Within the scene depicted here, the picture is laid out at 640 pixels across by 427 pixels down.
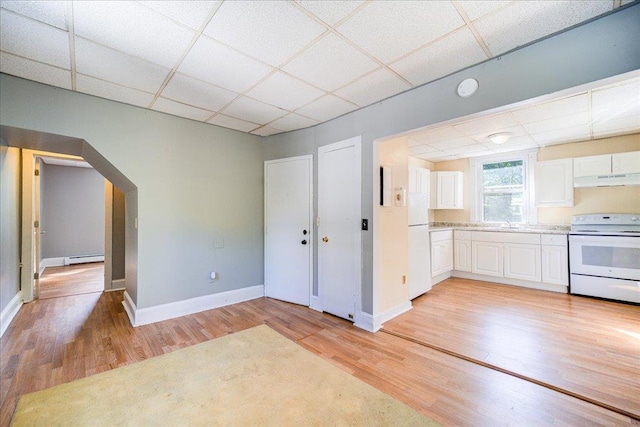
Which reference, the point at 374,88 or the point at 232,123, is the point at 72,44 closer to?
the point at 232,123

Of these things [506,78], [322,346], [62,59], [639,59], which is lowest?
[322,346]

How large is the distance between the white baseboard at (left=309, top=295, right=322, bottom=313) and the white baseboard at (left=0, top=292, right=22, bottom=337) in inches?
132

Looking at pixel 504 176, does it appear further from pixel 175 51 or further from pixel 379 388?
pixel 175 51

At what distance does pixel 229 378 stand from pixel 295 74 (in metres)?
2.58

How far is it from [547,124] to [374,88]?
9.02 ft

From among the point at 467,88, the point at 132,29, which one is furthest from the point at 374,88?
the point at 132,29

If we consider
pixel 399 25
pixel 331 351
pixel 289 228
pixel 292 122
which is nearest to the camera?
pixel 399 25

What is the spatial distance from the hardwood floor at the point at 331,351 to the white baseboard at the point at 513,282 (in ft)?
1.33

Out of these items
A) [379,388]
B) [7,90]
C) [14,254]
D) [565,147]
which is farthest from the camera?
[565,147]

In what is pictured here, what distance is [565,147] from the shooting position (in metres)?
4.50

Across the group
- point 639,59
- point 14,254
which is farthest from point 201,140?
point 639,59

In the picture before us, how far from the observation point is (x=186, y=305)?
3328 mm

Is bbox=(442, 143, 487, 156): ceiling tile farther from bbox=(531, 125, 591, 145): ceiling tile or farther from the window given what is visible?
bbox=(531, 125, 591, 145): ceiling tile

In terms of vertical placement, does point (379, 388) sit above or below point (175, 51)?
below
